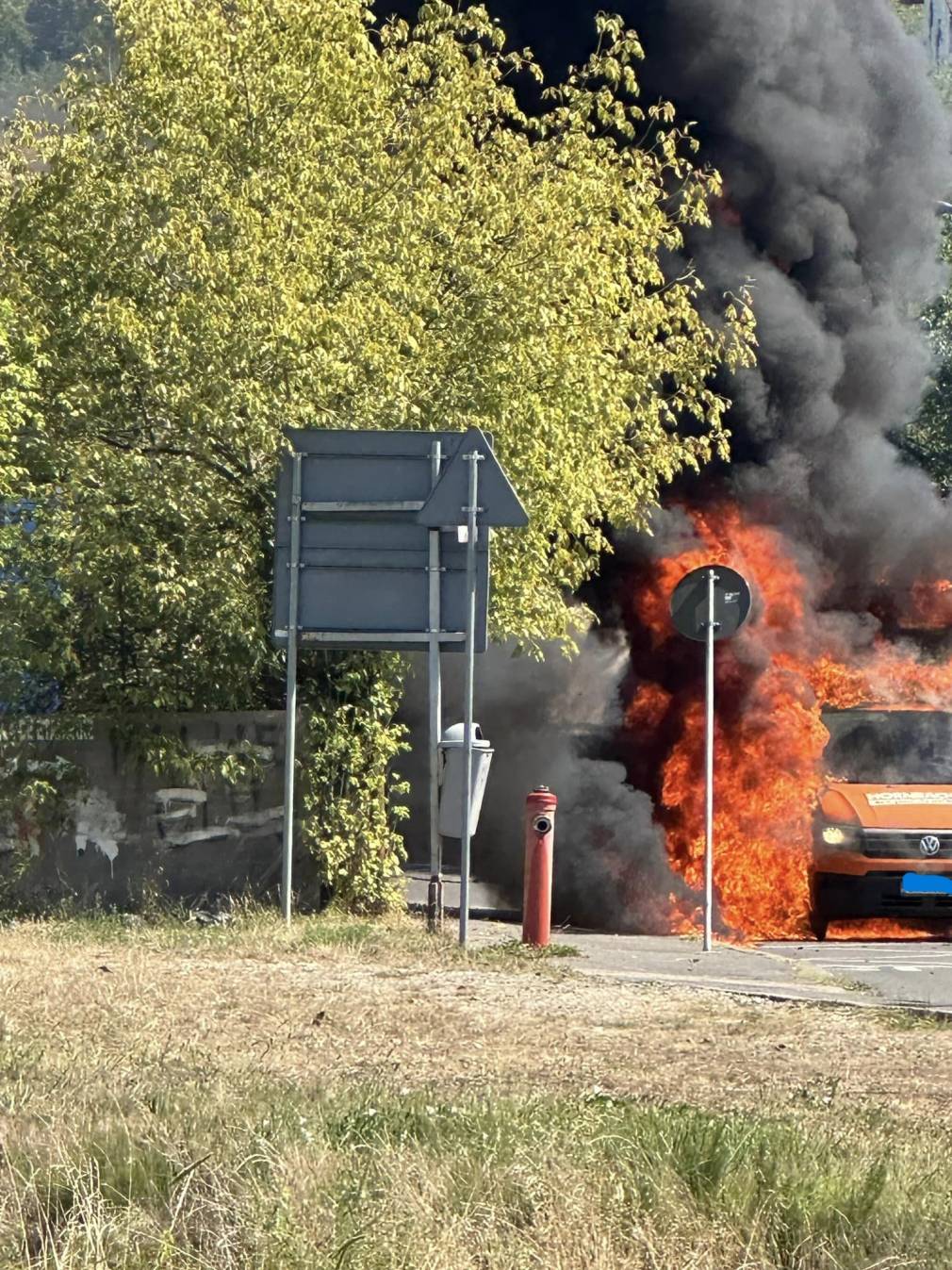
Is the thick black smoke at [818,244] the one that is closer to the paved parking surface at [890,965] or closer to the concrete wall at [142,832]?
the paved parking surface at [890,965]

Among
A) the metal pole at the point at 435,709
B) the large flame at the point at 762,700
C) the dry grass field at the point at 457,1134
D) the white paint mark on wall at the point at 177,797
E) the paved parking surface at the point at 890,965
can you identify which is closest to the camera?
the dry grass field at the point at 457,1134

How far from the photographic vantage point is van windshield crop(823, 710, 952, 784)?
57.9 ft

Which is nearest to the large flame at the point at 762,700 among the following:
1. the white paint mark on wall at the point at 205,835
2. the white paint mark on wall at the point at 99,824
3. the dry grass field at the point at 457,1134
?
the white paint mark on wall at the point at 205,835

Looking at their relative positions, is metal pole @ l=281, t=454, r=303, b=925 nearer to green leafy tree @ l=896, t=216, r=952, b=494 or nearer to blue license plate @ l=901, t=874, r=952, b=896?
blue license plate @ l=901, t=874, r=952, b=896

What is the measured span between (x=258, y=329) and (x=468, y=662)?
308cm

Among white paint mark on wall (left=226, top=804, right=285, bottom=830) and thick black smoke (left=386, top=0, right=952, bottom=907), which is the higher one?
thick black smoke (left=386, top=0, right=952, bottom=907)

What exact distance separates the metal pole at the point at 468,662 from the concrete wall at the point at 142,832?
6.12 feet

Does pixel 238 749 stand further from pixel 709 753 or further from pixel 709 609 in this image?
pixel 709 609

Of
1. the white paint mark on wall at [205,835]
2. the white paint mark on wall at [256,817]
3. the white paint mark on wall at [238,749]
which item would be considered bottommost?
the white paint mark on wall at [205,835]

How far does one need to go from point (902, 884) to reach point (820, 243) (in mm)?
10678

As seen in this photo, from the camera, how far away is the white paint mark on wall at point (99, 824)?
1529cm

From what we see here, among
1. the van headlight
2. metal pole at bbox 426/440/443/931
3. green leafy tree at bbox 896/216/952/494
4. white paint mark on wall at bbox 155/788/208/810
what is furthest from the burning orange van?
green leafy tree at bbox 896/216/952/494

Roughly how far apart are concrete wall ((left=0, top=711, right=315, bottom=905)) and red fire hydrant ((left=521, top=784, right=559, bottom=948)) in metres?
2.08

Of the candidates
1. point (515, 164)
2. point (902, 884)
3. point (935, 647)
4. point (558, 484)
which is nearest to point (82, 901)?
point (558, 484)
